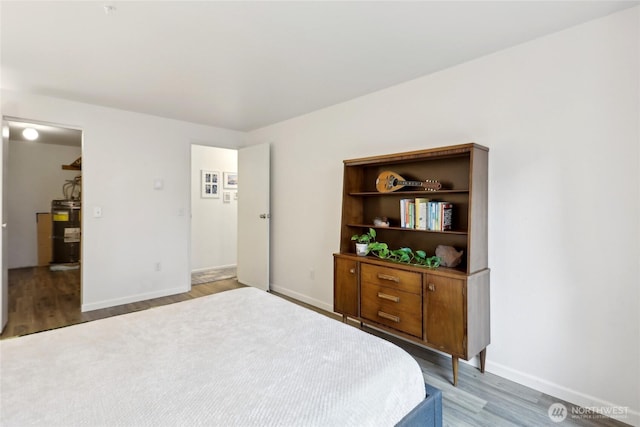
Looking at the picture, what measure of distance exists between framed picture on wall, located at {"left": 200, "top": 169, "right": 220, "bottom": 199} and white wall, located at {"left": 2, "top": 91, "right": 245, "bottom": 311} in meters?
1.18

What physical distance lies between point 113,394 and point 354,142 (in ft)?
9.21

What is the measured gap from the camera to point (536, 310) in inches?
83.5

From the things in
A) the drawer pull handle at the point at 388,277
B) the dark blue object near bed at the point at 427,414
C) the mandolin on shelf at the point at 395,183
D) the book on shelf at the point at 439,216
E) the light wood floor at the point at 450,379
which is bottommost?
the light wood floor at the point at 450,379

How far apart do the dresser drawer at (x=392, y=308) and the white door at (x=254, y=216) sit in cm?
199

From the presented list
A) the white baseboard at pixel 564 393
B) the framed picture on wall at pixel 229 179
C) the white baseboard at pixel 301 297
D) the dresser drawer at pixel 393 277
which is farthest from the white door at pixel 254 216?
the white baseboard at pixel 564 393

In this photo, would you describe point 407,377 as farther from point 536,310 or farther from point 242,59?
point 242,59

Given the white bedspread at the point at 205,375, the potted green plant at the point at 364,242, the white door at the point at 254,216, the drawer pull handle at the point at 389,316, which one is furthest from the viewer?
the white door at the point at 254,216

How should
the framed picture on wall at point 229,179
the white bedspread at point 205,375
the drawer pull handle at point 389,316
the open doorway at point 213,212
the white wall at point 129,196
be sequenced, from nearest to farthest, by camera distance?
the white bedspread at point 205,375, the drawer pull handle at point 389,316, the white wall at point 129,196, the open doorway at point 213,212, the framed picture on wall at point 229,179

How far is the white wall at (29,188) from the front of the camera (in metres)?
A: 5.77

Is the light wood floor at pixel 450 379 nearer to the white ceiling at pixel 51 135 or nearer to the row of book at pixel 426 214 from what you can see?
the row of book at pixel 426 214

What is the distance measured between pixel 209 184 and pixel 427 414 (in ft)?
16.6

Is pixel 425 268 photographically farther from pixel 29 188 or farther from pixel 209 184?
pixel 29 188

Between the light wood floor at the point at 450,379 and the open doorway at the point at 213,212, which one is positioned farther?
the open doorway at the point at 213,212

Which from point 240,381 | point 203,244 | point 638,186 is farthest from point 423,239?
point 203,244
